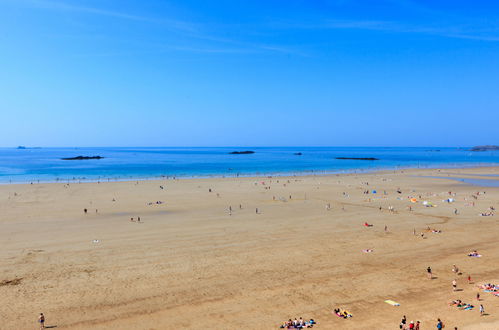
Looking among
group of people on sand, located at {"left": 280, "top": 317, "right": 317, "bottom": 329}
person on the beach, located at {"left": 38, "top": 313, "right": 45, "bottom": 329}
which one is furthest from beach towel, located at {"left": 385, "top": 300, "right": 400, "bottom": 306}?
person on the beach, located at {"left": 38, "top": 313, "right": 45, "bottom": 329}

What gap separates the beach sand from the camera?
1670 centimetres

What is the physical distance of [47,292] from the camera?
19.0 meters

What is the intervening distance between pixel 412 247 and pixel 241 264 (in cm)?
1304

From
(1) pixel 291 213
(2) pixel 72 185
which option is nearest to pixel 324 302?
(1) pixel 291 213

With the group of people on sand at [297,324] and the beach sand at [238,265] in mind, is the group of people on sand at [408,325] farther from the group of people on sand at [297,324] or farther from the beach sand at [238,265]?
the group of people on sand at [297,324]

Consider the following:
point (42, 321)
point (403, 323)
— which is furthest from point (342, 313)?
point (42, 321)

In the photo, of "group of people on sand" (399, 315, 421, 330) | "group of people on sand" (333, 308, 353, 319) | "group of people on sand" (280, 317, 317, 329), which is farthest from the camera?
"group of people on sand" (333, 308, 353, 319)

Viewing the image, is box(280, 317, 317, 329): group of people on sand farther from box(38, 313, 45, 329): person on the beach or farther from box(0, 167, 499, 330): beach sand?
box(38, 313, 45, 329): person on the beach

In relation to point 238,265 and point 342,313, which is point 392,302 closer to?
point 342,313

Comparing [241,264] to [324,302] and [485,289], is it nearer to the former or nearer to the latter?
[324,302]

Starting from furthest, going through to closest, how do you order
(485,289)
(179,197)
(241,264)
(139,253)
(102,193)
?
(102,193) < (179,197) < (139,253) < (241,264) < (485,289)

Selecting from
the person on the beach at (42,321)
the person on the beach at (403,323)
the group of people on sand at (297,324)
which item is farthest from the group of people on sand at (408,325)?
the person on the beach at (42,321)

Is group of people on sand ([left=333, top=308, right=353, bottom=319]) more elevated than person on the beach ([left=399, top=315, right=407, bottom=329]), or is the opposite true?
person on the beach ([left=399, top=315, right=407, bottom=329])

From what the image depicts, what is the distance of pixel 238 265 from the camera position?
22969 millimetres
